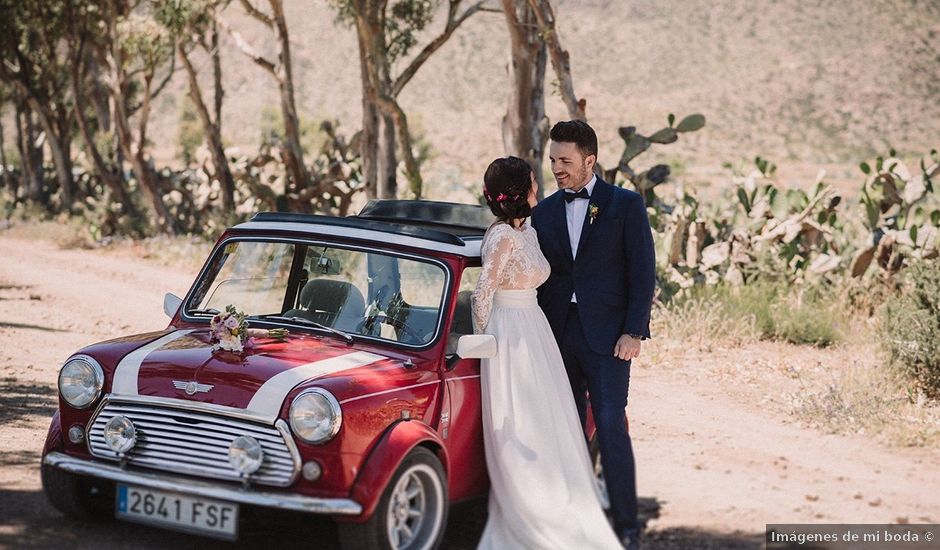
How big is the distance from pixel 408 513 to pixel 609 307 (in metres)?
1.42

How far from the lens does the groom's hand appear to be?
5.53m

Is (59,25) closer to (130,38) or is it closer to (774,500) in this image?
(130,38)

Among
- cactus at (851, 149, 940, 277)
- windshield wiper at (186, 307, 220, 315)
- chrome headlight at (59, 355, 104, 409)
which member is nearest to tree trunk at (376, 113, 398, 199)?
cactus at (851, 149, 940, 277)

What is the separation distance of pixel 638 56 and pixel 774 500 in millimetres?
63991

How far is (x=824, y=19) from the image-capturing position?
69.3 m

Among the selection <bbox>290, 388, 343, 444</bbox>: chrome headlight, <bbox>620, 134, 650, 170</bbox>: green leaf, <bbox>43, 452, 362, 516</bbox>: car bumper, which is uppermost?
<bbox>620, 134, 650, 170</bbox>: green leaf

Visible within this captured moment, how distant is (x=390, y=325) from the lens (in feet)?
18.9

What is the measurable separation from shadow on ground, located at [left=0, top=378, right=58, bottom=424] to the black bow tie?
178 inches

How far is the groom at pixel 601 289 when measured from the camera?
5.58m

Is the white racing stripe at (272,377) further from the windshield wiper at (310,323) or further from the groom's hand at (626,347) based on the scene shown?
the groom's hand at (626,347)

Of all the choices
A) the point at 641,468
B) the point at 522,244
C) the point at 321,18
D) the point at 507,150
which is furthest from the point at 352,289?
the point at 321,18

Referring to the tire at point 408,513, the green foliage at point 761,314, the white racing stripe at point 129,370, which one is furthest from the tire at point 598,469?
the green foliage at point 761,314

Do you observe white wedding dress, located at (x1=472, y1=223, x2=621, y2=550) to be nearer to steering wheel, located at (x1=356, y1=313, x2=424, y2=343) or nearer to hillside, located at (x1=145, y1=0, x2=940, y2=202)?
steering wheel, located at (x1=356, y1=313, x2=424, y2=343)

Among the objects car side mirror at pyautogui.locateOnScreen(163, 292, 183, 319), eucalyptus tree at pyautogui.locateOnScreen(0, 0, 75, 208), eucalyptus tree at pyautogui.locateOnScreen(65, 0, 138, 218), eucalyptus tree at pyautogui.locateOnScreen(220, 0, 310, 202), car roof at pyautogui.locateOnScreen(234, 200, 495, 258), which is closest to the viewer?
car roof at pyautogui.locateOnScreen(234, 200, 495, 258)
